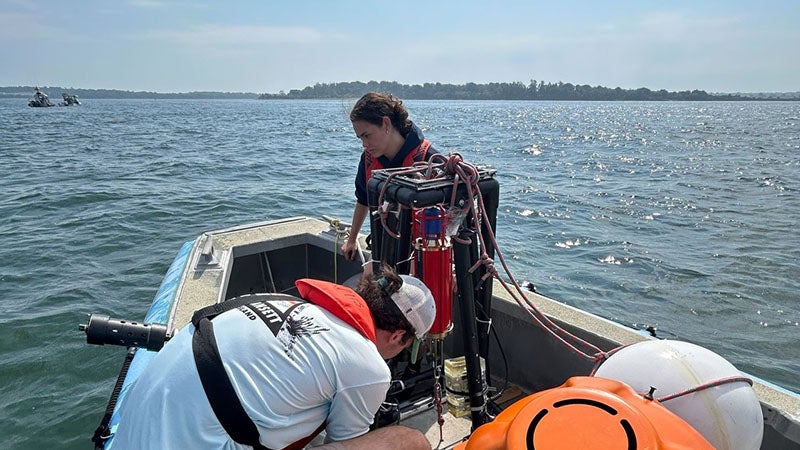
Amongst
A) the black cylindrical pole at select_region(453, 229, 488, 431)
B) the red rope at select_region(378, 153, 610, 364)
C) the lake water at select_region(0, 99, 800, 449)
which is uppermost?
the red rope at select_region(378, 153, 610, 364)

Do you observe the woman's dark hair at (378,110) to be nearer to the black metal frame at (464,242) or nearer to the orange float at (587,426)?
the black metal frame at (464,242)

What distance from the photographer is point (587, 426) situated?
4.10ft

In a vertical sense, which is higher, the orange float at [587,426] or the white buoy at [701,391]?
the orange float at [587,426]

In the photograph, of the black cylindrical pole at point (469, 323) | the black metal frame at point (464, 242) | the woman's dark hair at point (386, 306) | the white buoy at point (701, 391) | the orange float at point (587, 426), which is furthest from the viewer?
the black cylindrical pole at point (469, 323)

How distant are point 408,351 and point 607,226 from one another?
828 cm

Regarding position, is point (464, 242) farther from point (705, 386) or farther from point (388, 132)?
point (705, 386)

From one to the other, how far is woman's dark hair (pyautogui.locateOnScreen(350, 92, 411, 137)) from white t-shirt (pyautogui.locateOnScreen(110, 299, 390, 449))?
1472 millimetres

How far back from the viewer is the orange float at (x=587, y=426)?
1217 millimetres

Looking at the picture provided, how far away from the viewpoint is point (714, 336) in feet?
20.1

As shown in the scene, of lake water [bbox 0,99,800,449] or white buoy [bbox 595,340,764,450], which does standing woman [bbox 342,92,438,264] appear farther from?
white buoy [bbox 595,340,764,450]

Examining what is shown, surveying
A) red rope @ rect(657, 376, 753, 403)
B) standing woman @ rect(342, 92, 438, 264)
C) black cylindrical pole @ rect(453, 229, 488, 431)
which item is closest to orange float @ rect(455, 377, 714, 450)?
red rope @ rect(657, 376, 753, 403)

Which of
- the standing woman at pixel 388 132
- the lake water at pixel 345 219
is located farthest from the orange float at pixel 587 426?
the lake water at pixel 345 219

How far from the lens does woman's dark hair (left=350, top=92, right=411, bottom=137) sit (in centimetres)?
309

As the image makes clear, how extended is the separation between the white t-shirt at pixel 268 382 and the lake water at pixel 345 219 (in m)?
2.21
